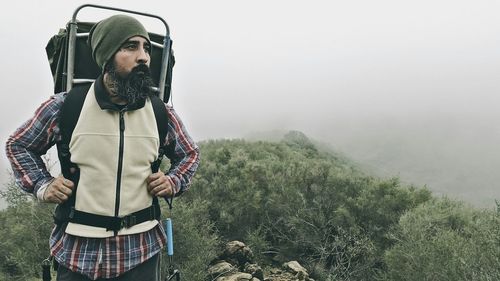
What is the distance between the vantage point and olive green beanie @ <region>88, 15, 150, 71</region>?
208 centimetres

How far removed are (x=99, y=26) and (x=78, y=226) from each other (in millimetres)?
961

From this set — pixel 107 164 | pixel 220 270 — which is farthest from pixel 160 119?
pixel 220 270

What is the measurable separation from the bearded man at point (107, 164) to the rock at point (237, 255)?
4.80 m

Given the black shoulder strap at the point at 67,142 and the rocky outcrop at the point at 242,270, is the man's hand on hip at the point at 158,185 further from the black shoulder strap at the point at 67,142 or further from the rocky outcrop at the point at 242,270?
the rocky outcrop at the point at 242,270

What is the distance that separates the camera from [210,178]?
10508 mm

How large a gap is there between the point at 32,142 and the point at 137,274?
80 centimetres

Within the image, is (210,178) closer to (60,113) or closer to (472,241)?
(472,241)

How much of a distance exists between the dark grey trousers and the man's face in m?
0.94

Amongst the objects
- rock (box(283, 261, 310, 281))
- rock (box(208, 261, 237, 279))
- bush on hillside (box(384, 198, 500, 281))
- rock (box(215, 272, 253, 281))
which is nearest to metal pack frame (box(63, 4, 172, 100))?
bush on hillside (box(384, 198, 500, 281))

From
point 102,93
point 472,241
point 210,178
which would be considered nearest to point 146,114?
point 102,93

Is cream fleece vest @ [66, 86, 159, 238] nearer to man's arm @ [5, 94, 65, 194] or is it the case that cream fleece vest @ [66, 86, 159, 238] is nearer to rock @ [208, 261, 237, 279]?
man's arm @ [5, 94, 65, 194]

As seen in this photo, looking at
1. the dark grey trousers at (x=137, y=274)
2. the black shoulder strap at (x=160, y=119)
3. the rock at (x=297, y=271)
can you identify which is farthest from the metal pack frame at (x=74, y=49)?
the rock at (x=297, y=271)

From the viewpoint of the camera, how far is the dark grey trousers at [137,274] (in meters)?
2.06

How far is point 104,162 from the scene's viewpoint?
2.03 metres
